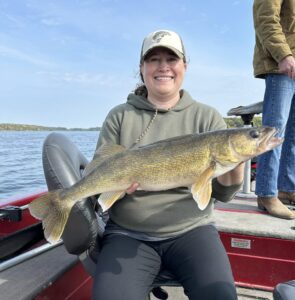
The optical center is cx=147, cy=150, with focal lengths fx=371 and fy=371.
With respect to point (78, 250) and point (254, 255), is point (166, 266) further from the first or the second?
point (254, 255)

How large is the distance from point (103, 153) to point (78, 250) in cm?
74

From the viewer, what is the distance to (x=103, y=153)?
111 inches

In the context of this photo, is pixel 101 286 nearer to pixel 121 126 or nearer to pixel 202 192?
Result: pixel 202 192

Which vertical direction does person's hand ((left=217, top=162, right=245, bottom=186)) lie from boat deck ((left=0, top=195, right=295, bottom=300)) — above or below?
above

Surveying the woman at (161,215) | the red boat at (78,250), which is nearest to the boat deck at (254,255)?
the red boat at (78,250)

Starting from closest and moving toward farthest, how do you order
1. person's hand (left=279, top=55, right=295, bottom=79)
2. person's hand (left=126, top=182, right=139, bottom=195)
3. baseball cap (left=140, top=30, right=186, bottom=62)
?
person's hand (left=126, top=182, right=139, bottom=195) < baseball cap (left=140, top=30, right=186, bottom=62) < person's hand (left=279, top=55, right=295, bottom=79)

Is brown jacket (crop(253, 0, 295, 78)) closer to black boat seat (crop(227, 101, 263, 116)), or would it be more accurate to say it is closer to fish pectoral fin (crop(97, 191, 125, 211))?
black boat seat (crop(227, 101, 263, 116))

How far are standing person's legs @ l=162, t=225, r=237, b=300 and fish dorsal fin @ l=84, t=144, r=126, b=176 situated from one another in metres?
0.78

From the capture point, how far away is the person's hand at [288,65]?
12.0 feet

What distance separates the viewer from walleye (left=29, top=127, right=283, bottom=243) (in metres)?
2.52

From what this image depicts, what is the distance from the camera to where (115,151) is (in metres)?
2.80

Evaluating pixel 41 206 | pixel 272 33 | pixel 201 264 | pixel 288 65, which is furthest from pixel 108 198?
pixel 272 33

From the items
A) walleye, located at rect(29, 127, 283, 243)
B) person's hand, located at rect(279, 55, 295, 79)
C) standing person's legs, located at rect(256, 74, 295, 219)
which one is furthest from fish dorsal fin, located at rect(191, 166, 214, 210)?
person's hand, located at rect(279, 55, 295, 79)

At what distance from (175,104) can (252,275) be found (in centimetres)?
184
